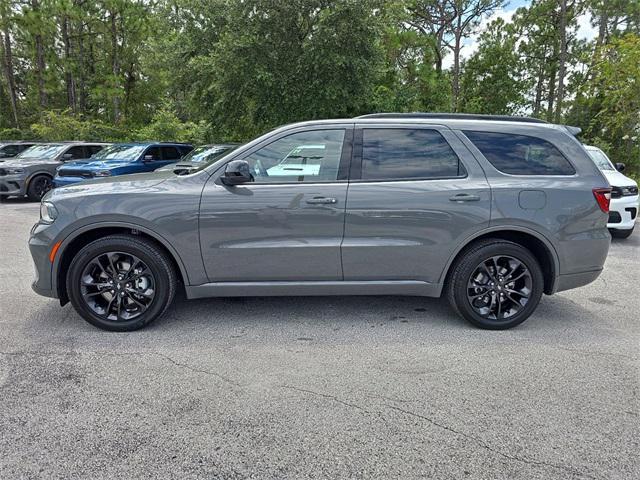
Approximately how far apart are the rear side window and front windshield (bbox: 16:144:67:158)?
12.5m

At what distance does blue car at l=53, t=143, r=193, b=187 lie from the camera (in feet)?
32.7

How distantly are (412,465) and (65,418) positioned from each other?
199cm

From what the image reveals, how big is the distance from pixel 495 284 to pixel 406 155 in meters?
1.38

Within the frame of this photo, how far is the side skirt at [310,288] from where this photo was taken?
3629mm

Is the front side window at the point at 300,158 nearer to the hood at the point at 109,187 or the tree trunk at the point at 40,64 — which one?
the hood at the point at 109,187

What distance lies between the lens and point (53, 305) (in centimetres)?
418

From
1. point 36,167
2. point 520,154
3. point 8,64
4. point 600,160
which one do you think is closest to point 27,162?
point 36,167

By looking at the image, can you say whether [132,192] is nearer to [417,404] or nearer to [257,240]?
[257,240]

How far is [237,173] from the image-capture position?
11.2ft

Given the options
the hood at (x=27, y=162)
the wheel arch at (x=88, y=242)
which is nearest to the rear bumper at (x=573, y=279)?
the wheel arch at (x=88, y=242)

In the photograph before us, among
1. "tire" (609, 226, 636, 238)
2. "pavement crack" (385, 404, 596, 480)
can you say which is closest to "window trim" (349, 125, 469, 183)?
"pavement crack" (385, 404, 596, 480)

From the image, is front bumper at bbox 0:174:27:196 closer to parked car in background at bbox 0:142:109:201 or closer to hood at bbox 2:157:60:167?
parked car in background at bbox 0:142:109:201

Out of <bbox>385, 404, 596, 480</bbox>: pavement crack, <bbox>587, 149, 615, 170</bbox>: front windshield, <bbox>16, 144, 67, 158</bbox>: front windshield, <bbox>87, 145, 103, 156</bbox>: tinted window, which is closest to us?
<bbox>385, 404, 596, 480</bbox>: pavement crack

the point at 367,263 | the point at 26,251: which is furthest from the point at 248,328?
the point at 26,251
